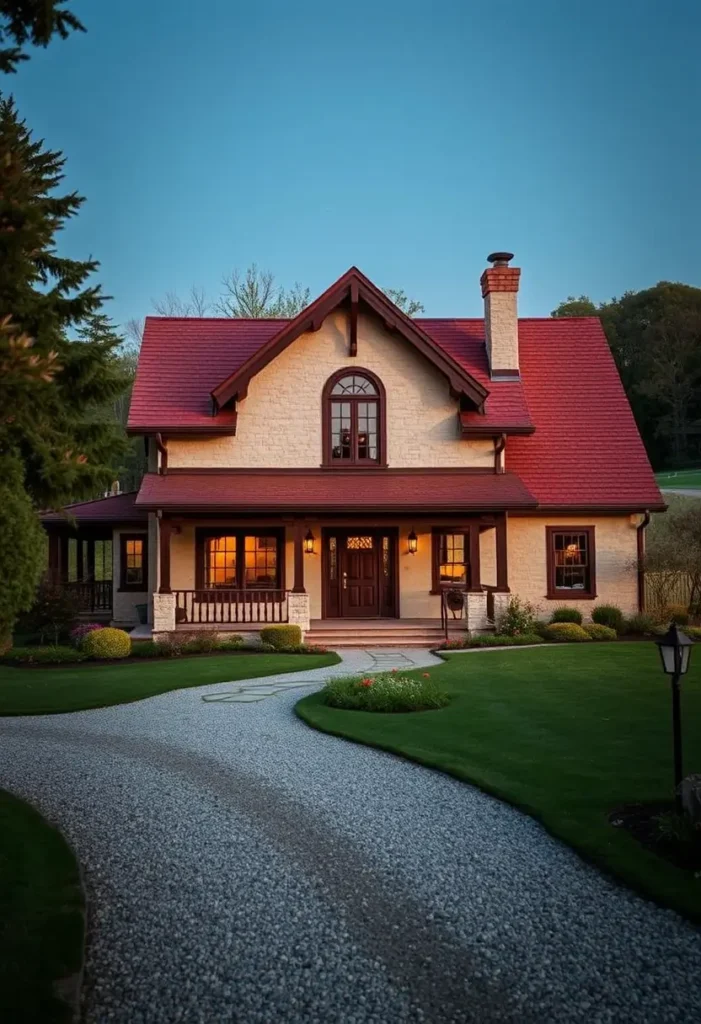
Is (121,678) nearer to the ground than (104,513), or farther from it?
nearer to the ground

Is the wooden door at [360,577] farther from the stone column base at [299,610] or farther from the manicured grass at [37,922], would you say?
the manicured grass at [37,922]

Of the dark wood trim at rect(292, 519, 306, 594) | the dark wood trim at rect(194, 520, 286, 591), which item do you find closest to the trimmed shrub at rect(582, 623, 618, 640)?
the dark wood trim at rect(292, 519, 306, 594)

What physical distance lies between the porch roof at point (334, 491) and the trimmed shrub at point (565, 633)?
113 inches

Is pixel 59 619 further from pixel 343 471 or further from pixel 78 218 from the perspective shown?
pixel 78 218

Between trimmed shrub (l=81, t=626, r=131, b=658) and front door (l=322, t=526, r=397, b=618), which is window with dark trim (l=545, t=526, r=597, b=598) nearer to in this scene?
front door (l=322, t=526, r=397, b=618)

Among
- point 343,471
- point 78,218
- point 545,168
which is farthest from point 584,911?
point 545,168

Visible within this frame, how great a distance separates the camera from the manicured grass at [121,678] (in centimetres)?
1367

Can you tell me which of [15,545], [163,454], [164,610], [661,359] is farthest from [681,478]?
[15,545]

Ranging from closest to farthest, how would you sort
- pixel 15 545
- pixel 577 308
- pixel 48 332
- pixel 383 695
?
1. pixel 15 545
2. pixel 48 332
3. pixel 383 695
4. pixel 577 308

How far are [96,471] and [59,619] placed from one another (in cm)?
1306

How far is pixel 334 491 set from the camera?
833 inches

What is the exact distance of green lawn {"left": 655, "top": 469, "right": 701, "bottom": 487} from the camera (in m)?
48.7

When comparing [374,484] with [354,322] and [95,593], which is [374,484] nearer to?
[354,322]

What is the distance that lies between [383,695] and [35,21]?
9.20m
